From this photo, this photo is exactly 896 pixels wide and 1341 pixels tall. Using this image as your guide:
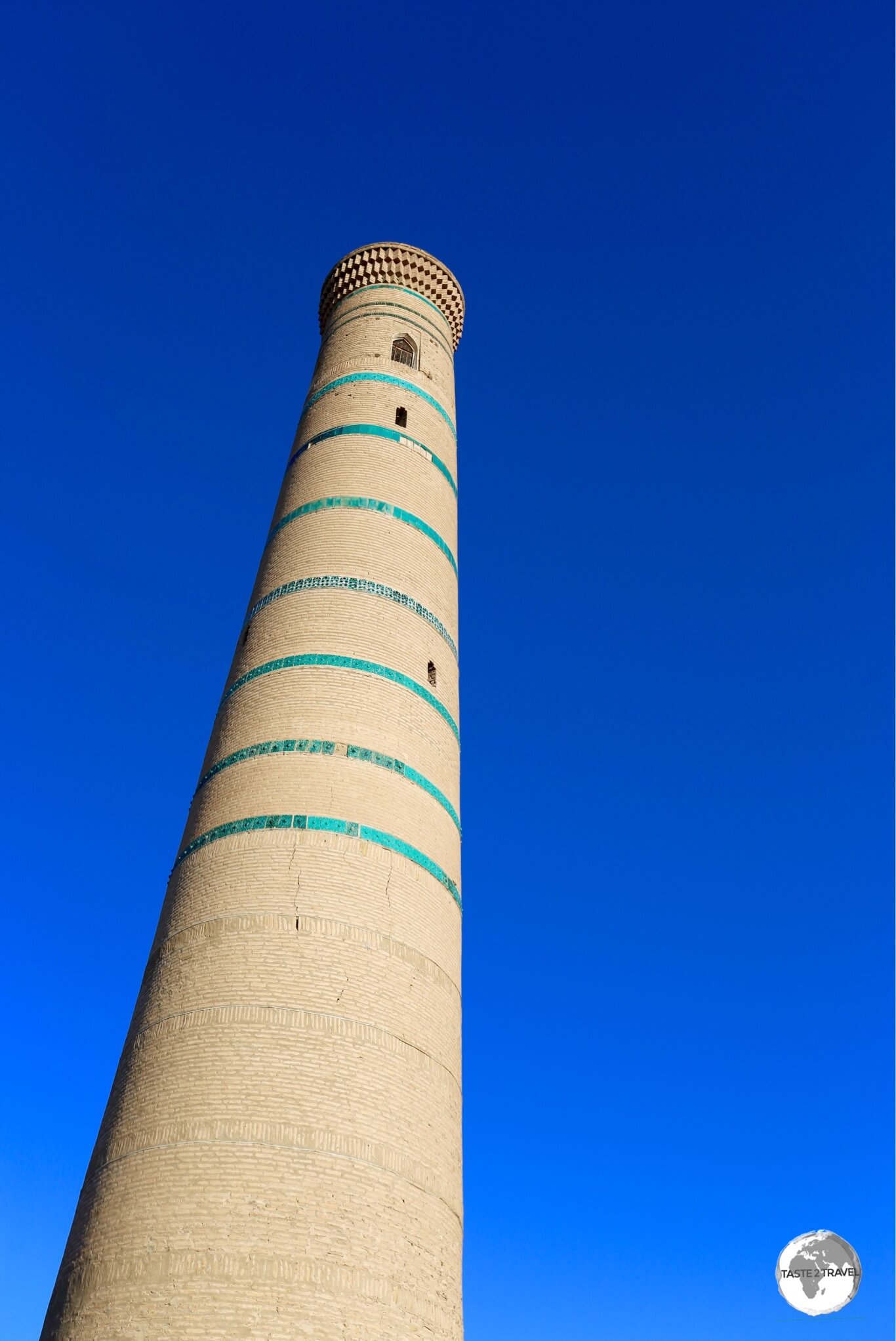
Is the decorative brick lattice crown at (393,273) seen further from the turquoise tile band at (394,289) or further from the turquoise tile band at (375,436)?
the turquoise tile band at (375,436)

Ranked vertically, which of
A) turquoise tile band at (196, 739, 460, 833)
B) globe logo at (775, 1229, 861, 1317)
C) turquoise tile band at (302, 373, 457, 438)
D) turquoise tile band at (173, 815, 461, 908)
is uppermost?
turquoise tile band at (302, 373, 457, 438)

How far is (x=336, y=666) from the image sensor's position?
9141mm

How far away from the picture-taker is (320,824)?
807cm

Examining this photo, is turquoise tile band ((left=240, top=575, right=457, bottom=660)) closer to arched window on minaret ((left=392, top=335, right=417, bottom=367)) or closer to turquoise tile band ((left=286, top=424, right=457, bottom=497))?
turquoise tile band ((left=286, top=424, right=457, bottom=497))

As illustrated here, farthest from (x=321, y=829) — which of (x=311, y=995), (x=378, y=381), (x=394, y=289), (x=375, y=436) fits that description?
(x=394, y=289)

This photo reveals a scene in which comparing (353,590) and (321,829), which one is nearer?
(321,829)

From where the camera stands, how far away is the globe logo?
9852mm

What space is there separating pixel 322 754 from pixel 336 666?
94 centimetres

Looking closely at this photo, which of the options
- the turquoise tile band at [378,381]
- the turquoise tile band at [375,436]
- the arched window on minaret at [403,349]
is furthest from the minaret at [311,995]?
the arched window on minaret at [403,349]

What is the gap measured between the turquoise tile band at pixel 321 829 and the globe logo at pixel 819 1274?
554 centimetres

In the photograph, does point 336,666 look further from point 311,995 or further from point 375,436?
point 375,436

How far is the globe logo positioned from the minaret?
182 inches

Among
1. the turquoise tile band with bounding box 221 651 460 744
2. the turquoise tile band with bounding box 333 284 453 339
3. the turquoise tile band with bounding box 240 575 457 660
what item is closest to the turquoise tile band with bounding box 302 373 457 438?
the turquoise tile band with bounding box 333 284 453 339

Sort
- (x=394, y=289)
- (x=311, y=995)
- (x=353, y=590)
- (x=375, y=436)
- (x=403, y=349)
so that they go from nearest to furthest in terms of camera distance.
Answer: (x=311, y=995)
(x=353, y=590)
(x=375, y=436)
(x=403, y=349)
(x=394, y=289)
